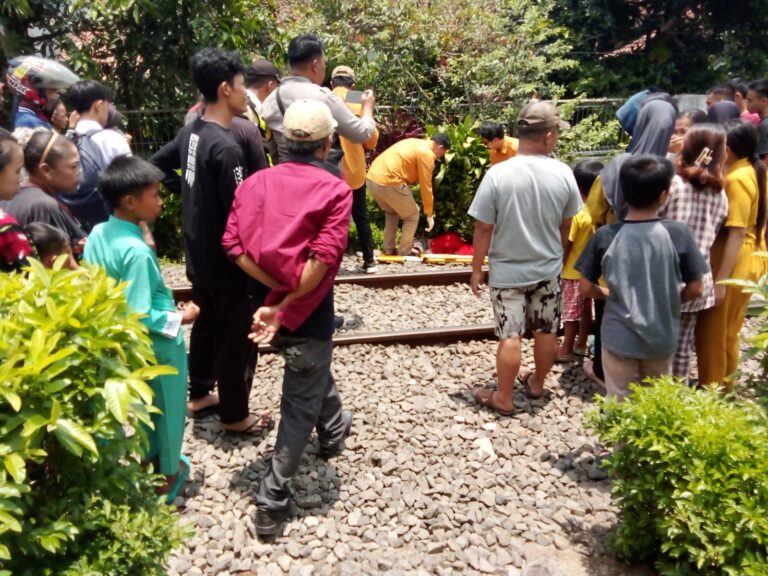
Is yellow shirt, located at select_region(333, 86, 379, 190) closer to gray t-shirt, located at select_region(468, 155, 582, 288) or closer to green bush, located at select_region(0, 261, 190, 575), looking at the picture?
gray t-shirt, located at select_region(468, 155, 582, 288)

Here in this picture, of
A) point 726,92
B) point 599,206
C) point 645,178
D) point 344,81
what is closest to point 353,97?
point 344,81

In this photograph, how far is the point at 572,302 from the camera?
17.3ft

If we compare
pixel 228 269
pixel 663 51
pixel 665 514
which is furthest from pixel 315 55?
pixel 663 51

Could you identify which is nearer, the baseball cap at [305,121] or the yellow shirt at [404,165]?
the baseball cap at [305,121]

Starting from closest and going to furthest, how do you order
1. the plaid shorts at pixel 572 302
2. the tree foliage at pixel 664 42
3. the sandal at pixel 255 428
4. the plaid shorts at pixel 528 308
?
the sandal at pixel 255 428 < the plaid shorts at pixel 528 308 < the plaid shorts at pixel 572 302 < the tree foliage at pixel 664 42

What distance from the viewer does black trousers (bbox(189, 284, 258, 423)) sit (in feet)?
12.9

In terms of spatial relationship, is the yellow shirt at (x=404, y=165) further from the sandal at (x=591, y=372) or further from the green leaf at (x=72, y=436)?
the green leaf at (x=72, y=436)

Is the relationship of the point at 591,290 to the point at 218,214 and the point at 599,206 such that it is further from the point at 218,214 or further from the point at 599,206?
the point at 218,214

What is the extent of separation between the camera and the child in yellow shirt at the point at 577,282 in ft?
16.7

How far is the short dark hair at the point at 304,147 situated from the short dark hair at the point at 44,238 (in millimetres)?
1241

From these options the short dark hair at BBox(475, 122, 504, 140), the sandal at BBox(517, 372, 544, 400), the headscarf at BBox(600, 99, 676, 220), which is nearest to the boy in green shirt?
the sandal at BBox(517, 372, 544, 400)

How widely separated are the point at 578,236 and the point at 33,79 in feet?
14.9

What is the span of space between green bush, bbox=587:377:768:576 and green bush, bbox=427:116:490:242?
6.18m

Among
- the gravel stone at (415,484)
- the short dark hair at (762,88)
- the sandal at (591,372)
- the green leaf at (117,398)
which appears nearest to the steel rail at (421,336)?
the gravel stone at (415,484)
